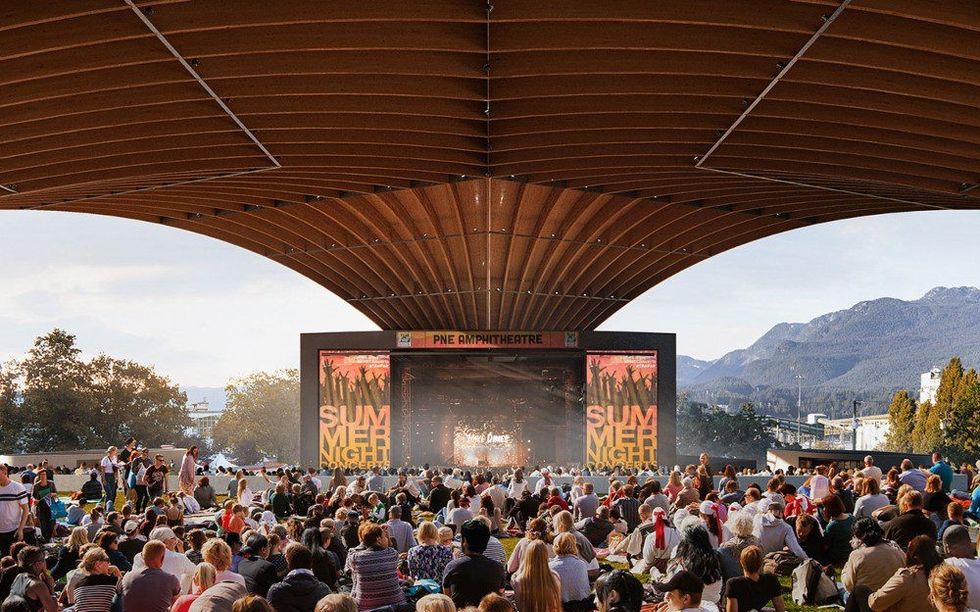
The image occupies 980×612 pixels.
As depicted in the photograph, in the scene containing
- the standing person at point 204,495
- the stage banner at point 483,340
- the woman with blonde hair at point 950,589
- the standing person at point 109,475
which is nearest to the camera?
the woman with blonde hair at point 950,589

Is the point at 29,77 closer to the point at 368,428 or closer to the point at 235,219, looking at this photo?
the point at 235,219

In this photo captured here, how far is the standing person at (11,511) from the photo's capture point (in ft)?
46.4

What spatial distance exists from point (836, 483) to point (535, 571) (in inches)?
404

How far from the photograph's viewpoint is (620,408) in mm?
40875

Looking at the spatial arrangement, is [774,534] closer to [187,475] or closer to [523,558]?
[523,558]

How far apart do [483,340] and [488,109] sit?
70.5 feet

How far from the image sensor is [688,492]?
1473 centimetres

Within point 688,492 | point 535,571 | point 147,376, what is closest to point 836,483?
point 688,492

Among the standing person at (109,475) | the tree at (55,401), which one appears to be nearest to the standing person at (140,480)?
the standing person at (109,475)

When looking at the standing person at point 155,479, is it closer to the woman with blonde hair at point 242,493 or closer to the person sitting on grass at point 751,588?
the woman with blonde hair at point 242,493

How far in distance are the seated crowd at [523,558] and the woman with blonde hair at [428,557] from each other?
14 millimetres

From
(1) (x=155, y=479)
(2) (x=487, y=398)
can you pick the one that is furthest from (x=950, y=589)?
(2) (x=487, y=398)

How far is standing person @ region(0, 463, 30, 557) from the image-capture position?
1413 cm

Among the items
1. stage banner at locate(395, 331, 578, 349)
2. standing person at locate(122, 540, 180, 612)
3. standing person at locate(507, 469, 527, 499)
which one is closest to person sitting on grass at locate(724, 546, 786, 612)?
standing person at locate(122, 540, 180, 612)
